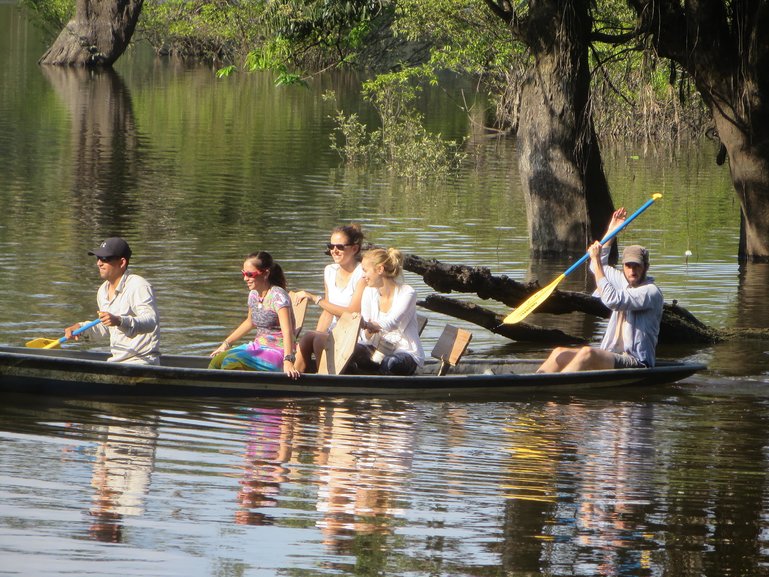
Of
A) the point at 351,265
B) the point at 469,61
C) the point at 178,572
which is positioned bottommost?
the point at 178,572

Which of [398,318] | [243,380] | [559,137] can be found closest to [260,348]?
[243,380]

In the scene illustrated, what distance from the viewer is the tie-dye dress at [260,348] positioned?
418 inches

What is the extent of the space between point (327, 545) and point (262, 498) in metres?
0.96

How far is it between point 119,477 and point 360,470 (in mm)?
1368

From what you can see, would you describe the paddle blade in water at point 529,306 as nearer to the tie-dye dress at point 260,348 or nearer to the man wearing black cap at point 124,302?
the tie-dye dress at point 260,348

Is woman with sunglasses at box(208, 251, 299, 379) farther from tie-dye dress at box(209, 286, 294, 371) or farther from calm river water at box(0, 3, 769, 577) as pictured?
calm river water at box(0, 3, 769, 577)

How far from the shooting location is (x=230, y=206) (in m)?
24.2

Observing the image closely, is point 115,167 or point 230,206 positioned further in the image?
point 115,167

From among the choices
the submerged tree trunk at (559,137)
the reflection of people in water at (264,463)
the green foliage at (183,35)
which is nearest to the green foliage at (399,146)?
the submerged tree trunk at (559,137)

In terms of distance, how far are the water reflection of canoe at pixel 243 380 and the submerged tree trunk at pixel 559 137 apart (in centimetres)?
683

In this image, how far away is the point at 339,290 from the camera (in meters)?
11.1

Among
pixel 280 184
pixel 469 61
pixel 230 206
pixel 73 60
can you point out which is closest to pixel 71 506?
pixel 230 206

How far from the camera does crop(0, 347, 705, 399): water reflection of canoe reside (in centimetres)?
1010

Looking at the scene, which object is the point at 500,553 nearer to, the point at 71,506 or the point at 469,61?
the point at 71,506
